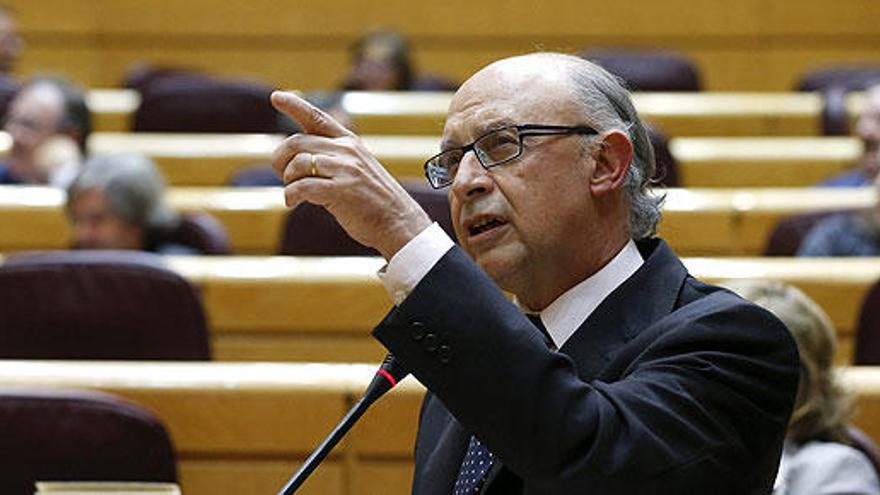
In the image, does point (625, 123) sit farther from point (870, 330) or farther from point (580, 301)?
point (870, 330)

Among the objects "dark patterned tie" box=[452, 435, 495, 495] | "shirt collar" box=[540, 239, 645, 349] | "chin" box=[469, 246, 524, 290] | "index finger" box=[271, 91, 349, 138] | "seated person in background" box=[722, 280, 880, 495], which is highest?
"index finger" box=[271, 91, 349, 138]

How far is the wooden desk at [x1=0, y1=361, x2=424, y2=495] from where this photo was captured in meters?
1.98

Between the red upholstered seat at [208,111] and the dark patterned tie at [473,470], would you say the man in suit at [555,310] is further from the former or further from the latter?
the red upholstered seat at [208,111]

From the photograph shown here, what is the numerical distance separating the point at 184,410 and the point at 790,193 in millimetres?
1904

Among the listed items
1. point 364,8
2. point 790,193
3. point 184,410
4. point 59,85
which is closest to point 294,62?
point 364,8

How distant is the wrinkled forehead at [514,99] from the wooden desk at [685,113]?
3.42 meters

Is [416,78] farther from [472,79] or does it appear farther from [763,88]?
[472,79]

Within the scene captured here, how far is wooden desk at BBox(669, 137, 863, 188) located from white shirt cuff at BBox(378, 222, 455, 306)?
10.1 feet

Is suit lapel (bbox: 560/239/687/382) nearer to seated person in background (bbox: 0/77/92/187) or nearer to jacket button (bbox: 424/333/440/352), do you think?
jacket button (bbox: 424/333/440/352)

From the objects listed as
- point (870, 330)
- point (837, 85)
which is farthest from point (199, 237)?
point (837, 85)

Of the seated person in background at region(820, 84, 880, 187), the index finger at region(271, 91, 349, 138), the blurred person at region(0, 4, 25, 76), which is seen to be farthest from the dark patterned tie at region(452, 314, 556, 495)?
the blurred person at region(0, 4, 25, 76)

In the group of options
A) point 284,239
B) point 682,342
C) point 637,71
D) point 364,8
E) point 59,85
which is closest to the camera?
point 682,342

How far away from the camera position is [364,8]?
607 centimetres

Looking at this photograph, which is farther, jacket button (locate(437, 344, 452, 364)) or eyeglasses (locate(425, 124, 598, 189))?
eyeglasses (locate(425, 124, 598, 189))
